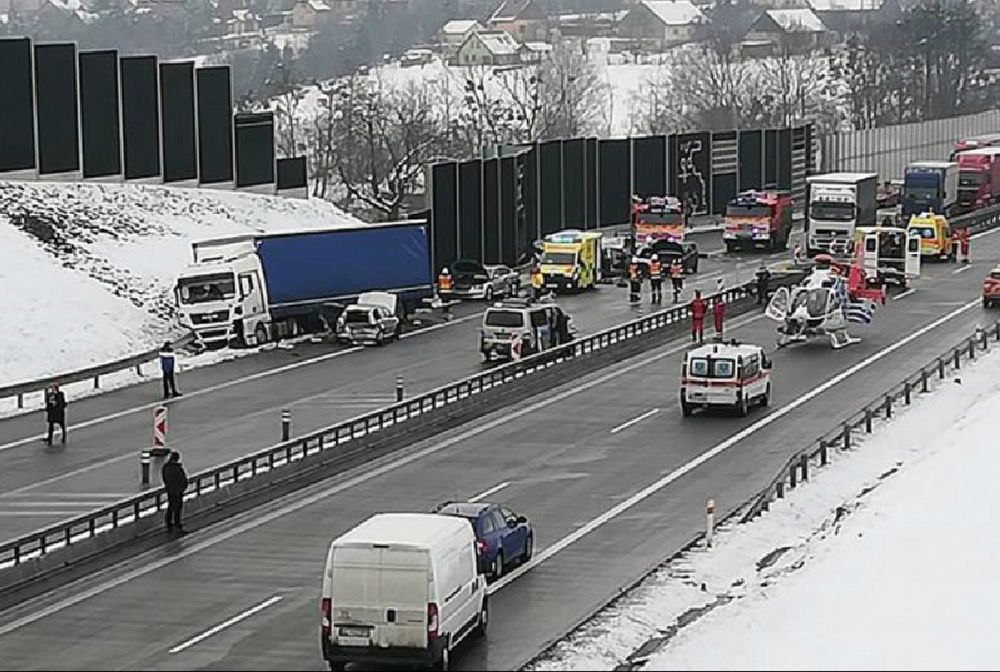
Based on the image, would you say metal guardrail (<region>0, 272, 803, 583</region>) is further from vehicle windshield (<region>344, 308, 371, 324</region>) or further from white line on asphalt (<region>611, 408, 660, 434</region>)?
vehicle windshield (<region>344, 308, 371, 324</region>)

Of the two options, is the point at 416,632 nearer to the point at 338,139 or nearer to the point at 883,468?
the point at 883,468

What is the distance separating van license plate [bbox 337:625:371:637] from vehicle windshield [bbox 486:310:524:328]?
2975cm

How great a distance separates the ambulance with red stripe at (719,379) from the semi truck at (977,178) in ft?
185

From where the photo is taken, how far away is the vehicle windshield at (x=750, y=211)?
84.6m

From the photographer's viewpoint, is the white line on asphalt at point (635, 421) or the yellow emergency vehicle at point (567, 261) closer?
the white line on asphalt at point (635, 421)

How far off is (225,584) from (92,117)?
1577 inches

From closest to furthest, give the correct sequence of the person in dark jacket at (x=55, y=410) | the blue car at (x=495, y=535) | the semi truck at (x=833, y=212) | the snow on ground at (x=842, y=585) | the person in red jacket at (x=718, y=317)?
the snow on ground at (x=842, y=585) → the blue car at (x=495, y=535) → the person in dark jacket at (x=55, y=410) → the person in red jacket at (x=718, y=317) → the semi truck at (x=833, y=212)

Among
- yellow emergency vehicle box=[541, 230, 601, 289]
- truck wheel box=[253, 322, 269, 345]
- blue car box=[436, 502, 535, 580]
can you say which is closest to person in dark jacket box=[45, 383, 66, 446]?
→ truck wheel box=[253, 322, 269, 345]

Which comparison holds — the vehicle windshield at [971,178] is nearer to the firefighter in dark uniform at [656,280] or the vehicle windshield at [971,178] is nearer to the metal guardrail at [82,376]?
the firefighter in dark uniform at [656,280]

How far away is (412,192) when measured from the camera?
114 metres

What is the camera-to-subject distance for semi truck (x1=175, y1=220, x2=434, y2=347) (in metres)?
57.9

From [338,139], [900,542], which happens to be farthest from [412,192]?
[900,542]

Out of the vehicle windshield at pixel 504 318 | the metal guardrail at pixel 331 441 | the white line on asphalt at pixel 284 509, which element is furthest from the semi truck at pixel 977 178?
the white line on asphalt at pixel 284 509

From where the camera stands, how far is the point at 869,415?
4472cm
